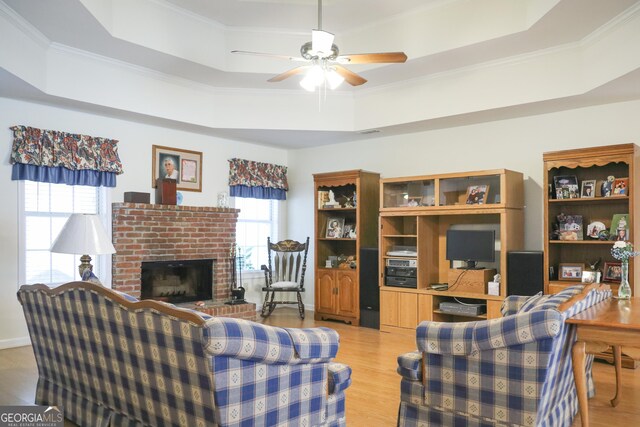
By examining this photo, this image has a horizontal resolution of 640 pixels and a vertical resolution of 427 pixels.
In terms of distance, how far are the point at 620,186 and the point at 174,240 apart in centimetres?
506

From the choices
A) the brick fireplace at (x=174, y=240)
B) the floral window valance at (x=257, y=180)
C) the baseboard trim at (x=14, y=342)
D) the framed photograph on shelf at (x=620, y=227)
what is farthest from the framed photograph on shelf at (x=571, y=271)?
the baseboard trim at (x=14, y=342)

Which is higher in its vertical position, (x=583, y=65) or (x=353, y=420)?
(x=583, y=65)

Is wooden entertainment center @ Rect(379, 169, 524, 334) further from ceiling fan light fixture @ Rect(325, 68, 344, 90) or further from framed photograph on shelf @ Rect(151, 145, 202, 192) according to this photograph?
framed photograph on shelf @ Rect(151, 145, 202, 192)

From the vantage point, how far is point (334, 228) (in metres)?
7.19

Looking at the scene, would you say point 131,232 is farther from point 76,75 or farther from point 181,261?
point 76,75

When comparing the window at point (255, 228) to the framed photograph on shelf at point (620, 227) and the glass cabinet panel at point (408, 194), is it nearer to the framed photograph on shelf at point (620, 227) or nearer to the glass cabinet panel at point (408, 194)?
the glass cabinet panel at point (408, 194)

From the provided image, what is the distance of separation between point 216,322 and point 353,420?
63.9 inches

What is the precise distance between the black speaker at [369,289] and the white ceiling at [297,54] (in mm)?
1709

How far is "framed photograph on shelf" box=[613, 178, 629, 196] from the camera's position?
4.87 metres

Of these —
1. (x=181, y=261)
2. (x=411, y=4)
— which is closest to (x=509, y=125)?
(x=411, y=4)

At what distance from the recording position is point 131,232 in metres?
6.03

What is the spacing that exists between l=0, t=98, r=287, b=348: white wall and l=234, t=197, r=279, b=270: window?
1.74ft

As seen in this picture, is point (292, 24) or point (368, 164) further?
point (368, 164)

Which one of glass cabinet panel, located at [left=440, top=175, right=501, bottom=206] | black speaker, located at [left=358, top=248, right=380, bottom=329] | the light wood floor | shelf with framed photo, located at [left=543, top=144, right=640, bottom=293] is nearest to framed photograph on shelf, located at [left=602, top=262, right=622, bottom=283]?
shelf with framed photo, located at [left=543, top=144, right=640, bottom=293]
